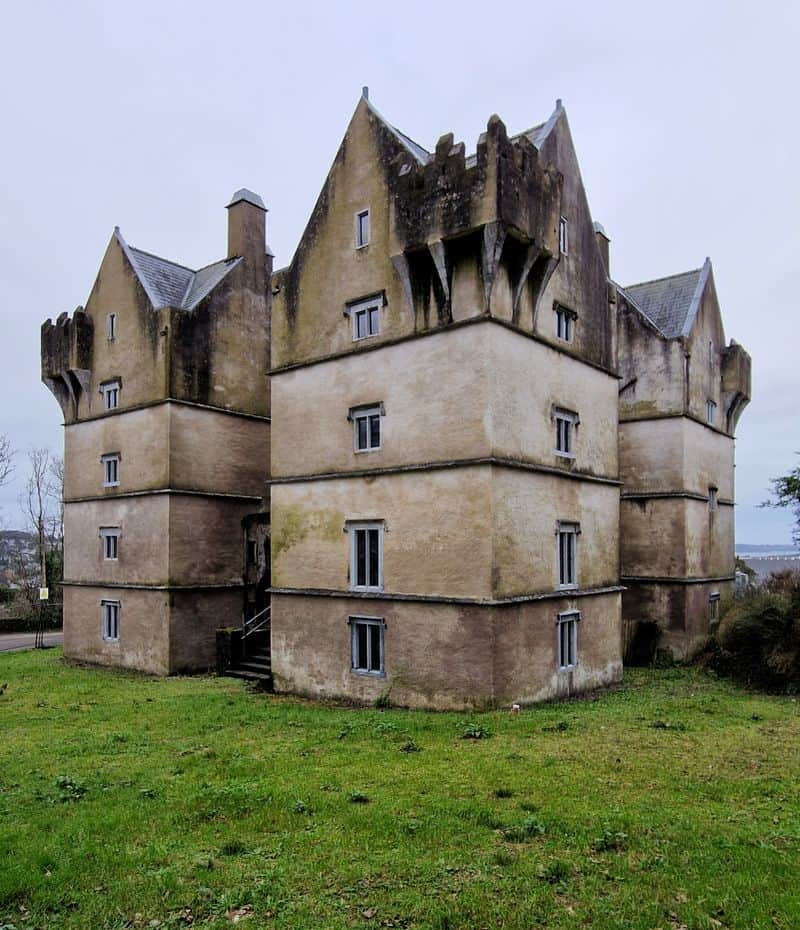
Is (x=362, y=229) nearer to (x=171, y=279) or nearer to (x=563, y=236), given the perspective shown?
(x=563, y=236)

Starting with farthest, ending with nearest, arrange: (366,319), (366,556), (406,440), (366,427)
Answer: (366,319) < (366,427) < (366,556) < (406,440)

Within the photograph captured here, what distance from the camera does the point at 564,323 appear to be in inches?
890

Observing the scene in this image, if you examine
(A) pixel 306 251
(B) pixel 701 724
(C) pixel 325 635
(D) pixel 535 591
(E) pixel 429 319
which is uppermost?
(A) pixel 306 251

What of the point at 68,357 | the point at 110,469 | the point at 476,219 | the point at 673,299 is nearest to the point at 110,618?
the point at 110,469

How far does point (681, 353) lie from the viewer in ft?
98.8

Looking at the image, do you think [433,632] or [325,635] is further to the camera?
[325,635]

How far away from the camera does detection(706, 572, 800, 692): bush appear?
22891 millimetres

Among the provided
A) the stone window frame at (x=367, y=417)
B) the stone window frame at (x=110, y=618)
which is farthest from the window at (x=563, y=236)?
the stone window frame at (x=110, y=618)

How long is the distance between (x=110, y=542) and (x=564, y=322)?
67.6 ft

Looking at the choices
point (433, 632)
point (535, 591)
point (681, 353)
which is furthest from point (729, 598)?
point (433, 632)

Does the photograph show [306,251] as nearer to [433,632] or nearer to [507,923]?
[433,632]

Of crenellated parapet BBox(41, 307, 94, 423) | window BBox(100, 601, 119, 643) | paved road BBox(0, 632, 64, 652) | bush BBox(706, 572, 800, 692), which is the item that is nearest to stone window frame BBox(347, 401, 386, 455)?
bush BBox(706, 572, 800, 692)

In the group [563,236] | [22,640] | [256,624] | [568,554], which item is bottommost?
[22,640]

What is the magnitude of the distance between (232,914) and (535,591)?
42.8 feet
